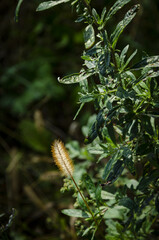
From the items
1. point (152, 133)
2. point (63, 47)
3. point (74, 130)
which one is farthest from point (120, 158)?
point (63, 47)

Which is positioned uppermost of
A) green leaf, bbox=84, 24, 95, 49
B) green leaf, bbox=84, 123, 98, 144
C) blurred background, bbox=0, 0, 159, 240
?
green leaf, bbox=84, 24, 95, 49

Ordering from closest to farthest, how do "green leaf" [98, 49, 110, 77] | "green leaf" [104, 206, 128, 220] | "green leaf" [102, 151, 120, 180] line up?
1. "green leaf" [98, 49, 110, 77]
2. "green leaf" [102, 151, 120, 180]
3. "green leaf" [104, 206, 128, 220]

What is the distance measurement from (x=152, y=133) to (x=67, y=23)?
130 inches

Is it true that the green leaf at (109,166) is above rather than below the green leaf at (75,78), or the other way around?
below

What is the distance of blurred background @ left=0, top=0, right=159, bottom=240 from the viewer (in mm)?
2697

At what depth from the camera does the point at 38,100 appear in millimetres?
3783

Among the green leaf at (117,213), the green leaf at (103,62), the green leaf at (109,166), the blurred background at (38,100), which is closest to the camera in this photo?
the green leaf at (103,62)

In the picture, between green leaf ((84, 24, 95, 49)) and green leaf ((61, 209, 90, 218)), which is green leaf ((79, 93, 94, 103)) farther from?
green leaf ((61, 209, 90, 218))

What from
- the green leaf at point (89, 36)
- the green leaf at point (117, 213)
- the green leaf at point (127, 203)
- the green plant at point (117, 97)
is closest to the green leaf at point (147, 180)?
the green plant at point (117, 97)

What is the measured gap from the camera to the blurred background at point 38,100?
2.70 m

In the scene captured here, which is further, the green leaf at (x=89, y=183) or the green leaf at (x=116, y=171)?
the green leaf at (x=89, y=183)

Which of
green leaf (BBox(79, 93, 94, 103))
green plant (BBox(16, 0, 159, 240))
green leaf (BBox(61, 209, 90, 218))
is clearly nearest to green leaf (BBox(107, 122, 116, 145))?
green plant (BBox(16, 0, 159, 240))

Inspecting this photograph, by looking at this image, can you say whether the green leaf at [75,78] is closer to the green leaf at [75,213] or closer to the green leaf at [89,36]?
the green leaf at [89,36]

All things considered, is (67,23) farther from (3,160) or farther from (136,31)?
(3,160)
